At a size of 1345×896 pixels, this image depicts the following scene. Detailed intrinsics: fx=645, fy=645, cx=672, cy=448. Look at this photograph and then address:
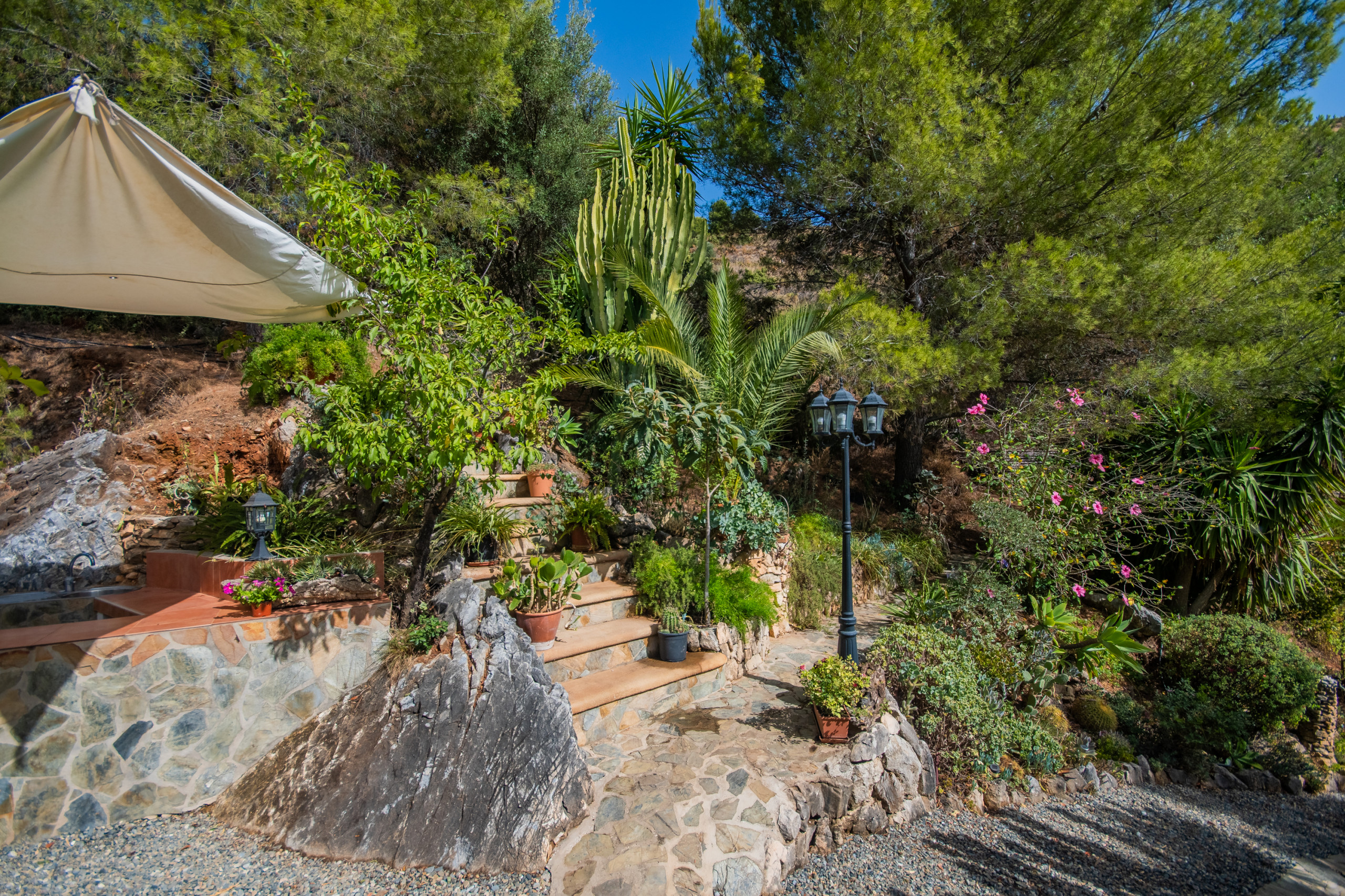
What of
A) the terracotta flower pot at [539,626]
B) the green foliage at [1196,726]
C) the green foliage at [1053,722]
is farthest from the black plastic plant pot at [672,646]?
the green foliage at [1196,726]

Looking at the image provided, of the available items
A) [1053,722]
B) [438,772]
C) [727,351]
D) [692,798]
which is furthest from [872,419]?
[438,772]

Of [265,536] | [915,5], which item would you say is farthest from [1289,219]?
[265,536]

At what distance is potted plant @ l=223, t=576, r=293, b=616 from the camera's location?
3.67m

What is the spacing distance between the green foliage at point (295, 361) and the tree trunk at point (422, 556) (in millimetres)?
2798

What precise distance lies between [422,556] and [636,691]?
5.62 ft

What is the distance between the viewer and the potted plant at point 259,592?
12.0 feet

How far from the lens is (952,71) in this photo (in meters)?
7.20

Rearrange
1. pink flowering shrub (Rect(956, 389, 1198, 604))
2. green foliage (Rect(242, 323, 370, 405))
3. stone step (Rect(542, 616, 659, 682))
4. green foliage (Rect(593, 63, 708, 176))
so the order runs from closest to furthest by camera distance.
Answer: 1. stone step (Rect(542, 616, 659, 682))
2. pink flowering shrub (Rect(956, 389, 1198, 604))
3. green foliage (Rect(242, 323, 370, 405))
4. green foliage (Rect(593, 63, 708, 176))

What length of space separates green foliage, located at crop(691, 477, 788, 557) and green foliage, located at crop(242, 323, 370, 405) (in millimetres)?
3765

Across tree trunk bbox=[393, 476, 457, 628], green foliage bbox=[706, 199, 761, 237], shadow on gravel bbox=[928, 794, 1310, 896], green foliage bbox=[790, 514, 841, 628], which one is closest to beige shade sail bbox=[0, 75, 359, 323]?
tree trunk bbox=[393, 476, 457, 628]

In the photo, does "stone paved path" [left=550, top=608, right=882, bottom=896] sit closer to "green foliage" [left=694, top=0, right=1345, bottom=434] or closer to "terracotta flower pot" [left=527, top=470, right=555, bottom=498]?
"terracotta flower pot" [left=527, top=470, right=555, bottom=498]

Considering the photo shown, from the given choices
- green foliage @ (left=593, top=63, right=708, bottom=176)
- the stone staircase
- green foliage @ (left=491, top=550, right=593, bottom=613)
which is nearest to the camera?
the stone staircase

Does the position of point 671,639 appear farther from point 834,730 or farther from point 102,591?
point 102,591

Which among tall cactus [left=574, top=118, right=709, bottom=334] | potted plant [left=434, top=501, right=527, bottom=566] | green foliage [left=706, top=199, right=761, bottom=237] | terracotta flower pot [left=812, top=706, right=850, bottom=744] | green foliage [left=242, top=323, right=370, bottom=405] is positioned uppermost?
green foliage [left=706, top=199, right=761, bottom=237]
